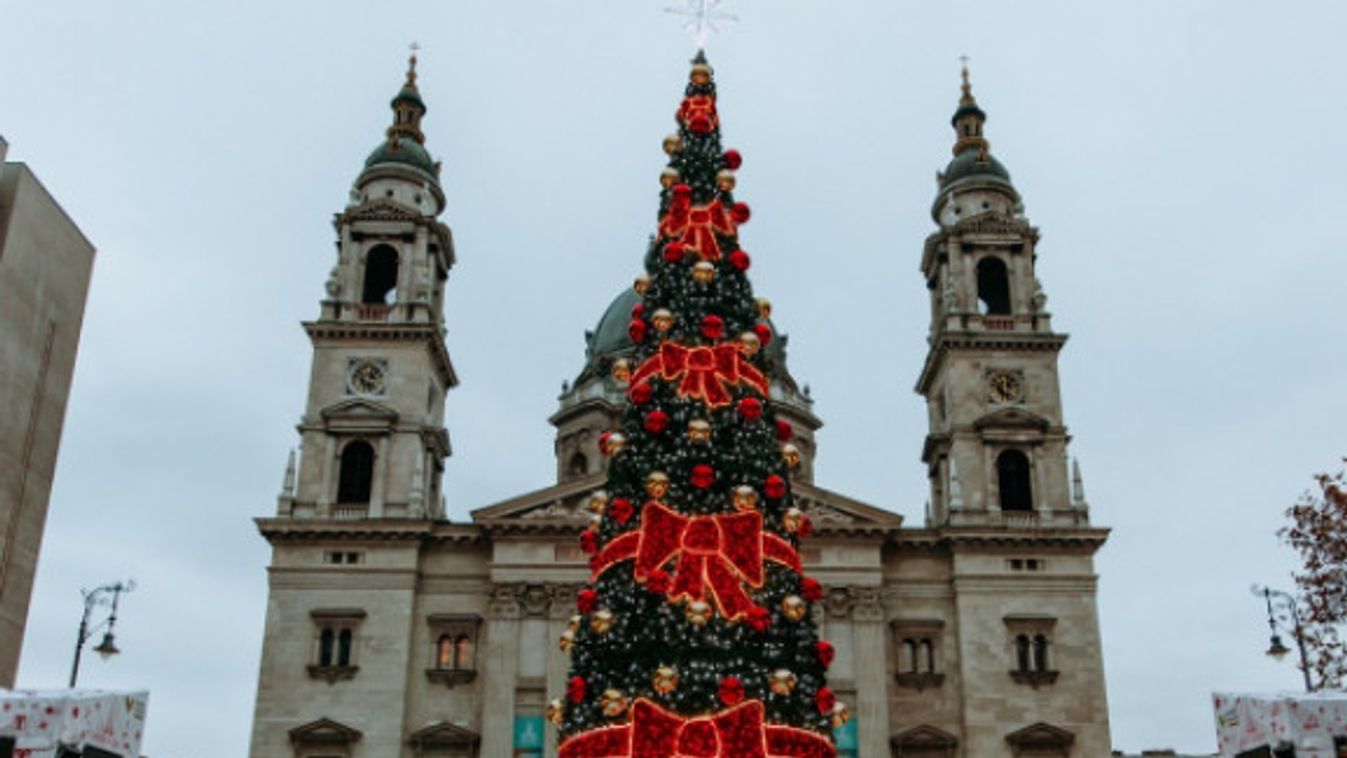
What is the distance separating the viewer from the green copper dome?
49.1m

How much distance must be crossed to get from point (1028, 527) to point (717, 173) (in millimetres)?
29229

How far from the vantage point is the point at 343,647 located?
4178 centimetres

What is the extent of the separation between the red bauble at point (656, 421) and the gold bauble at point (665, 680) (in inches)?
110

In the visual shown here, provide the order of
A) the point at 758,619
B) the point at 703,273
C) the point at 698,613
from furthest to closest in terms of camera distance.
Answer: the point at 703,273 → the point at 758,619 → the point at 698,613

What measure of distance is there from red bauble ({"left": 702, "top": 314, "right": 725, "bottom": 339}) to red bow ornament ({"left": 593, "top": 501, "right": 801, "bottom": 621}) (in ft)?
6.93

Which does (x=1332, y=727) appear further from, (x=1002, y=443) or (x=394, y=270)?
(x=394, y=270)

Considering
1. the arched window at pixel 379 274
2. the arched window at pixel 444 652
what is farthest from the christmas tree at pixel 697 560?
the arched window at pixel 379 274

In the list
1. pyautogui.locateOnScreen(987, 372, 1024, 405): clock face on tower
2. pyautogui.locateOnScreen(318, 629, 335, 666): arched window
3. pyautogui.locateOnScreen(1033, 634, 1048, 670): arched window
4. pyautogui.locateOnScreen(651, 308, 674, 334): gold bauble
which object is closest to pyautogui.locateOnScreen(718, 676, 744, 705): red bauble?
pyautogui.locateOnScreen(651, 308, 674, 334): gold bauble

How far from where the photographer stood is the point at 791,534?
1497 cm

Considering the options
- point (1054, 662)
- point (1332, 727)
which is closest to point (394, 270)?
point (1054, 662)

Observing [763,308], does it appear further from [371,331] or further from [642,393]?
[371,331]

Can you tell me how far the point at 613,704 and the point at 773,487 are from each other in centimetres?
303

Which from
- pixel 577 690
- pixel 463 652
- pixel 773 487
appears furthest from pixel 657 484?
pixel 463 652

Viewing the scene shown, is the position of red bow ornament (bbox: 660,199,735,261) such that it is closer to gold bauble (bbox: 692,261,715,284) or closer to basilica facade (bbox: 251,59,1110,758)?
gold bauble (bbox: 692,261,715,284)
